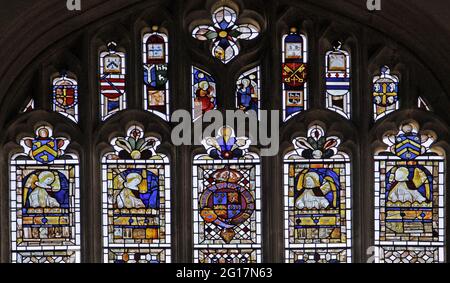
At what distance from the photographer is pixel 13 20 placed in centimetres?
1305

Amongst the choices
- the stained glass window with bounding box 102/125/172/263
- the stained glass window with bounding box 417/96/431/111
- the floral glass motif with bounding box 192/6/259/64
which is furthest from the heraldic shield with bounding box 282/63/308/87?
the stained glass window with bounding box 102/125/172/263

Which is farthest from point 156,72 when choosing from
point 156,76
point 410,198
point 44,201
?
point 410,198

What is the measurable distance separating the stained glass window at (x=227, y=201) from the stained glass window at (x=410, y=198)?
1202 mm

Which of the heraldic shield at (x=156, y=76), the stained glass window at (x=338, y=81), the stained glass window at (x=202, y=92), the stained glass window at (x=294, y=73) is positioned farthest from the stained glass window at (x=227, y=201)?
the stained glass window at (x=338, y=81)

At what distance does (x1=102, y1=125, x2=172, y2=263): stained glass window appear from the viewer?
13.9 metres

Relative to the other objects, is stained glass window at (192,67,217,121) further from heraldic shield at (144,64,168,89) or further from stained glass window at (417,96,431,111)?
stained glass window at (417,96,431,111)

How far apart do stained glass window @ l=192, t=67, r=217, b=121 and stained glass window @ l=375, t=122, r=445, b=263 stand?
67.0 inches

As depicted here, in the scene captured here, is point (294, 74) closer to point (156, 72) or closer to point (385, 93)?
point (385, 93)

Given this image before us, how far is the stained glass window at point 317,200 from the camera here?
13.9 m

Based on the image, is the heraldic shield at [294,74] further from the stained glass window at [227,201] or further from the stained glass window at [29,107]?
the stained glass window at [29,107]

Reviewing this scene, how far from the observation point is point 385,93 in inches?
552

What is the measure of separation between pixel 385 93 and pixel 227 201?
186 centimetres

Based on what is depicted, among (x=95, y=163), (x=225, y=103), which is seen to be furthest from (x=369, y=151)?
(x=95, y=163)

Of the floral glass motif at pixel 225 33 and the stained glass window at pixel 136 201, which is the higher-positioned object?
the floral glass motif at pixel 225 33
